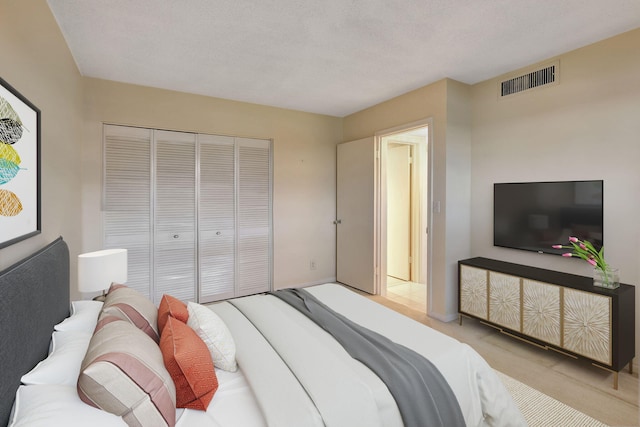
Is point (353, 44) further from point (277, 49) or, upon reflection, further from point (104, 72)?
point (104, 72)

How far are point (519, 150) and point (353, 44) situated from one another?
75.3 inches

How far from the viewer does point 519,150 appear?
3061mm

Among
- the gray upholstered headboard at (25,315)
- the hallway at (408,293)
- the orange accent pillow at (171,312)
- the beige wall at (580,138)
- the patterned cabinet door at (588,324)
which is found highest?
the beige wall at (580,138)

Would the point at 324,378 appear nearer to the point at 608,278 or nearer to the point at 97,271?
the point at 97,271

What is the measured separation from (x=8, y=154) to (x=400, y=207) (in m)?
4.71

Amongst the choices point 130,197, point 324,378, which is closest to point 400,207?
point 130,197

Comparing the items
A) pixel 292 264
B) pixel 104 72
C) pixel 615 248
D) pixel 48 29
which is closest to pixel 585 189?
pixel 615 248

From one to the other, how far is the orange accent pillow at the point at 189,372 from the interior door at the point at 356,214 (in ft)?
10.6

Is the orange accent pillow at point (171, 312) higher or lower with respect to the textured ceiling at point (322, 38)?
lower

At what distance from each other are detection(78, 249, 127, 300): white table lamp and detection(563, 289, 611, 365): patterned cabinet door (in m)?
3.37

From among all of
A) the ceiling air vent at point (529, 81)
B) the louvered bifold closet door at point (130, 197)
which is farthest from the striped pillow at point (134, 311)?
the ceiling air vent at point (529, 81)

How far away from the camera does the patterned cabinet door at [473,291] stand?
3.02 meters

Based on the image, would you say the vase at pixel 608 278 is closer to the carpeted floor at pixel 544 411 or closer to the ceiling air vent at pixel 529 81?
the carpeted floor at pixel 544 411

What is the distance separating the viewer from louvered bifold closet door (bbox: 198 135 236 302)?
389 centimetres
